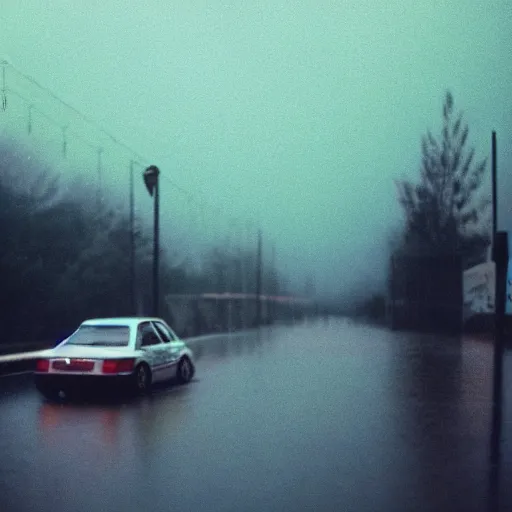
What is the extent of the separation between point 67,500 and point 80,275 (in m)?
33.3

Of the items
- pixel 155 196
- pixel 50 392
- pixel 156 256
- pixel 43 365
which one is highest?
pixel 155 196

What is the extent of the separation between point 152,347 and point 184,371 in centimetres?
187

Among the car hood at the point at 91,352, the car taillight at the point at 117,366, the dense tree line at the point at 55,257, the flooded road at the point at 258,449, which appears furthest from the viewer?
the dense tree line at the point at 55,257

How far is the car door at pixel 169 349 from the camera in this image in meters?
14.5

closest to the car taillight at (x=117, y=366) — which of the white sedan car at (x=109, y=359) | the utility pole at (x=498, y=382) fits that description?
the white sedan car at (x=109, y=359)

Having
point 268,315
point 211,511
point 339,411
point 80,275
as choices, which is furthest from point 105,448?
point 268,315

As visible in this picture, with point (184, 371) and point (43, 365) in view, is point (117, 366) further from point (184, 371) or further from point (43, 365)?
point (184, 371)

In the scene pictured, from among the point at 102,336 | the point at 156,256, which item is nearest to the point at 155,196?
the point at 156,256

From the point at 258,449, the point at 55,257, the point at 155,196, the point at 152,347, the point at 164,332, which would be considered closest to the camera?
the point at 258,449

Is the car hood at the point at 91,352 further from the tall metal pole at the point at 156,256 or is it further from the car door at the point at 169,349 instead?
the tall metal pole at the point at 156,256

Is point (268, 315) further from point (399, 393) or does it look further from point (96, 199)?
point (399, 393)

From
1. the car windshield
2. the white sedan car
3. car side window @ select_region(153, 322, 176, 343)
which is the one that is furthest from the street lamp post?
the car windshield

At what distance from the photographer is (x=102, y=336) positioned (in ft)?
44.1

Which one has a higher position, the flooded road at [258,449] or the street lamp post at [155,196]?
the street lamp post at [155,196]
